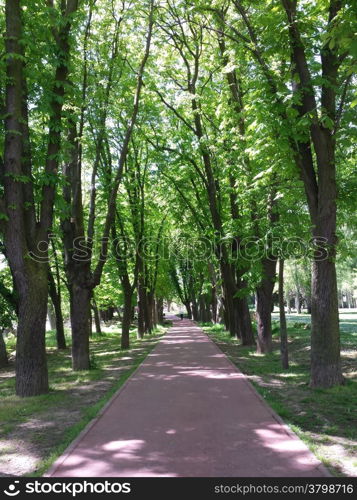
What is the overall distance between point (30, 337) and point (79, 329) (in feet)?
13.4

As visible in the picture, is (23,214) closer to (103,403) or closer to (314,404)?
(103,403)

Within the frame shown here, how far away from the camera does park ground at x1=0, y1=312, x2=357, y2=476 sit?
5.41 m

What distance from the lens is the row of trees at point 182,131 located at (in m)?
8.80

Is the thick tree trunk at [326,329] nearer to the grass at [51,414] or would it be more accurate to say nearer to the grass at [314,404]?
the grass at [314,404]

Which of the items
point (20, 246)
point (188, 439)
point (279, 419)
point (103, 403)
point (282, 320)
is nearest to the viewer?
point (188, 439)

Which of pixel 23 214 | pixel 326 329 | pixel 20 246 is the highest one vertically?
pixel 23 214

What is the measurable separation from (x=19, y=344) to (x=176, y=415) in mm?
3884

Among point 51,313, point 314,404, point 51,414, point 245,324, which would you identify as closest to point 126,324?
point 245,324

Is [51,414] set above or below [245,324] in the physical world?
below

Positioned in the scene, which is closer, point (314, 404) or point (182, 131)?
point (314, 404)

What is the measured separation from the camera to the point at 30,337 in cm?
927

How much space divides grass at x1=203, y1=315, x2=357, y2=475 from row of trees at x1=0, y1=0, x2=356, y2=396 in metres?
0.74

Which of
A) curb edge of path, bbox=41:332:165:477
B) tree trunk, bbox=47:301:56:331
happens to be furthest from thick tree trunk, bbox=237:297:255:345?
tree trunk, bbox=47:301:56:331

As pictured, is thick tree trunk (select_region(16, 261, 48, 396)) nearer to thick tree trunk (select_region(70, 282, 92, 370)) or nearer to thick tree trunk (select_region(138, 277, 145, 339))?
thick tree trunk (select_region(70, 282, 92, 370))
